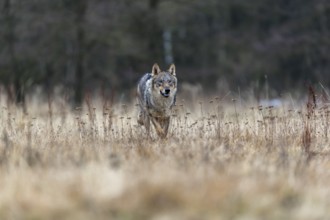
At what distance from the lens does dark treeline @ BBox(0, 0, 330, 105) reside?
17.9m

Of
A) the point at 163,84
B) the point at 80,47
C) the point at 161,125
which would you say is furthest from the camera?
the point at 80,47

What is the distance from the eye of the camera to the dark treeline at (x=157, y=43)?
17875mm

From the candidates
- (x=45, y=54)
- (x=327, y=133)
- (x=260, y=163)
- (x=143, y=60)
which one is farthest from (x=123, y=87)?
(x=260, y=163)

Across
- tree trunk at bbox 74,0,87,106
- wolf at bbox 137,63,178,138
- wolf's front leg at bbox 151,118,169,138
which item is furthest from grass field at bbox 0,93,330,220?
tree trunk at bbox 74,0,87,106

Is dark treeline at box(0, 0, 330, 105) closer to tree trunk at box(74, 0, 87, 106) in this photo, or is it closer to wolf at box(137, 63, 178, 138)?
tree trunk at box(74, 0, 87, 106)

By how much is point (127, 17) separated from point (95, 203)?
14.9m

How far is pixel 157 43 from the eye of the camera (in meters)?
19.7

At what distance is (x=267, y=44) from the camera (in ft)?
89.0

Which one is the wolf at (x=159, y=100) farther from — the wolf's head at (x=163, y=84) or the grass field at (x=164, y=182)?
the grass field at (x=164, y=182)

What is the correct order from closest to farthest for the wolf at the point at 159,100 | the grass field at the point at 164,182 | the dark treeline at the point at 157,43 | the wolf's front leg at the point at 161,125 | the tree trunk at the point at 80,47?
the grass field at the point at 164,182
the wolf's front leg at the point at 161,125
the wolf at the point at 159,100
the tree trunk at the point at 80,47
the dark treeline at the point at 157,43

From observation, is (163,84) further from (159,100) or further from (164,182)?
(164,182)

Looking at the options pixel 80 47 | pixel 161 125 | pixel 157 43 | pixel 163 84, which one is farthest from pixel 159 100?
pixel 157 43

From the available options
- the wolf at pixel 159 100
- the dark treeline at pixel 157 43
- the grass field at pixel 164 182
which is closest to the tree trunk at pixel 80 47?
the dark treeline at pixel 157 43

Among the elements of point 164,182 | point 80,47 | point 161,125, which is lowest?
point 164,182
